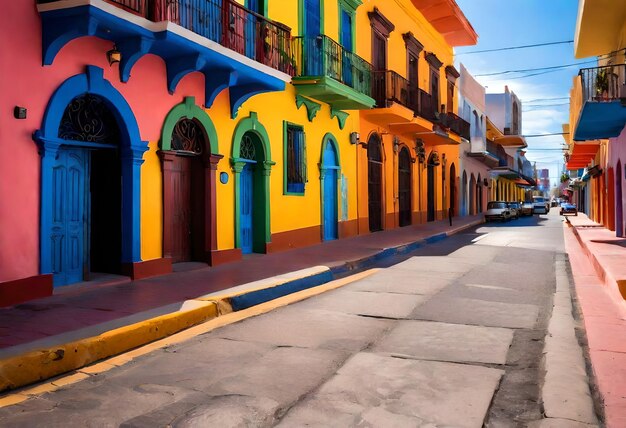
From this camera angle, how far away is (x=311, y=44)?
13.9 meters

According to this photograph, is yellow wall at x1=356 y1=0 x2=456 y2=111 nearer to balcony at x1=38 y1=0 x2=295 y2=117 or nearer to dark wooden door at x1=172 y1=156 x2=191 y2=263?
balcony at x1=38 y1=0 x2=295 y2=117

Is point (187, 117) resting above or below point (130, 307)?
above

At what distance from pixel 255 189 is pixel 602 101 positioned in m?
8.55

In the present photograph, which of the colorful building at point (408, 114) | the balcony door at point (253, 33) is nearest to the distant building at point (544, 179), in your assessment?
the colorful building at point (408, 114)

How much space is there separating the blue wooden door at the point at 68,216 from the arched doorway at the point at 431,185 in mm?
20392

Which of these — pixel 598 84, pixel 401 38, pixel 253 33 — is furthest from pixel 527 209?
pixel 253 33

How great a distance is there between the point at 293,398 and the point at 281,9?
11126 mm

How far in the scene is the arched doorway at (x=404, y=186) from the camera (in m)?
22.6

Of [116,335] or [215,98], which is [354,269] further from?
[116,335]

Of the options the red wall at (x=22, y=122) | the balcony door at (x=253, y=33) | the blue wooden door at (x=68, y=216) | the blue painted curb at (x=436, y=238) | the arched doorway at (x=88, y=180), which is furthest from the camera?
the blue painted curb at (x=436, y=238)

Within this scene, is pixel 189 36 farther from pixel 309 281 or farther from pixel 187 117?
pixel 309 281

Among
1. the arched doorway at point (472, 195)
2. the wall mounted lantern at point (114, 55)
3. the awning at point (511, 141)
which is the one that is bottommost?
the arched doorway at point (472, 195)

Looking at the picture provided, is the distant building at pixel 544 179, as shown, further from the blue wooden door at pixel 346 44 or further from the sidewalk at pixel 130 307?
the sidewalk at pixel 130 307

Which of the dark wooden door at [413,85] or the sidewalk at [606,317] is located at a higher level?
the dark wooden door at [413,85]
